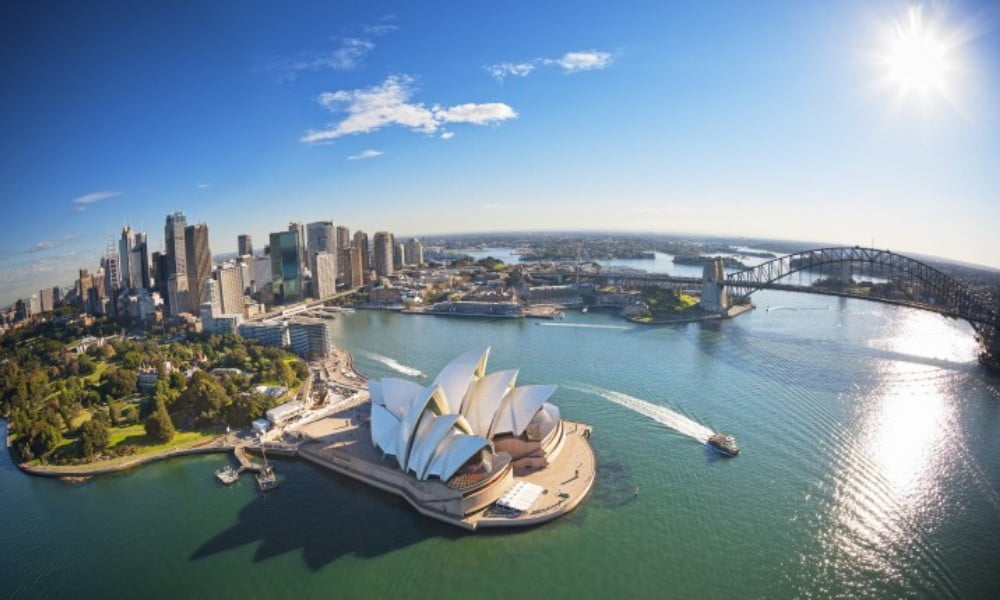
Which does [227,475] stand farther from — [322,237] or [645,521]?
[322,237]

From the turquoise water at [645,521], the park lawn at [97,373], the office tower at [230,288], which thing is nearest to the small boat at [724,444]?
the turquoise water at [645,521]

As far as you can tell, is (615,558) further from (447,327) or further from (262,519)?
(447,327)

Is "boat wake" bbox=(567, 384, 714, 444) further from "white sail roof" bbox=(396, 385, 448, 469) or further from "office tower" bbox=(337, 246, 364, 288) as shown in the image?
"office tower" bbox=(337, 246, 364, 288)

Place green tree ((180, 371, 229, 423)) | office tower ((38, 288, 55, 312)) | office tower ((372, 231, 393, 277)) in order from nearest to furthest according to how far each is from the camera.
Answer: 1. green tree ((180, 371, 229, 423))
2. office tower ((38, 288, 55, 312))
3. office tower ((372, 231, 393, 277))

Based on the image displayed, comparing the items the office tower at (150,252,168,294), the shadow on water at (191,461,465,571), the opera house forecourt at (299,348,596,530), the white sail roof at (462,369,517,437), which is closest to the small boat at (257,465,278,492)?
the shadow on water at (191,461,465,571)

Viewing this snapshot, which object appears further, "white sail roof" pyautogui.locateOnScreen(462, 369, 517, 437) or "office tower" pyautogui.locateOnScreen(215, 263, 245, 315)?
"office tower" pyautogui.locateOnScreen(215, 263, 245, 315)

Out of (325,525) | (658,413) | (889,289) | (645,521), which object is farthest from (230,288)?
(889,289)
